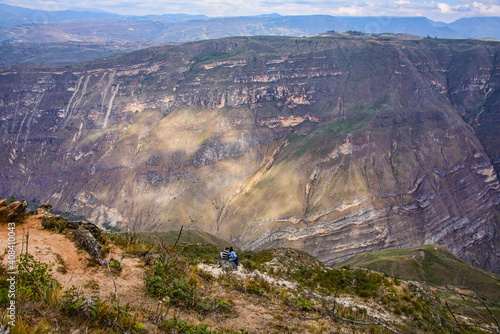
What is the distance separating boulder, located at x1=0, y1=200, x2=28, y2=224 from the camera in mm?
12977

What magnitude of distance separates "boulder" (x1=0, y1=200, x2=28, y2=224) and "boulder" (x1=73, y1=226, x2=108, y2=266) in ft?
10.1

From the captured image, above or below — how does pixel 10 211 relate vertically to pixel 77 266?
above

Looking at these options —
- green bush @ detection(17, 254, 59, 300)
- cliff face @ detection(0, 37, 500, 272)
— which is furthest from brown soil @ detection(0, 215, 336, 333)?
cliff face @ detection(0, 37, 500, 272)

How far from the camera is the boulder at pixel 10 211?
13.0 meters

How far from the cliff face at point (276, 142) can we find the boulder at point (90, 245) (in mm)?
69042

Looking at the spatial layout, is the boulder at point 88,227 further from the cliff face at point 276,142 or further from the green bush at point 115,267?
the cliff face at point 276,142

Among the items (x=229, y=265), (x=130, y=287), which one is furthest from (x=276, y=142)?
(x=130, y=287)

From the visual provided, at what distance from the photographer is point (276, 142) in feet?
366

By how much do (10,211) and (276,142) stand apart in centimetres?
10107

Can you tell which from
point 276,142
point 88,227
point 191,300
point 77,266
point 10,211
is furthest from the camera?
point 276,142

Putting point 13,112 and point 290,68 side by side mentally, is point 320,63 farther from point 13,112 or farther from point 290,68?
point 13,112

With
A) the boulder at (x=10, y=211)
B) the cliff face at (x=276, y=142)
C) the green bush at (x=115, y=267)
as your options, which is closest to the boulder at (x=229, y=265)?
the green bush at (x=115, y=267)

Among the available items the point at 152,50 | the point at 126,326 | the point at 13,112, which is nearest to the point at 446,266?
the point at 126,326

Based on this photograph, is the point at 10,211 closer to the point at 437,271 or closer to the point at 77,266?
the point at 77,266
